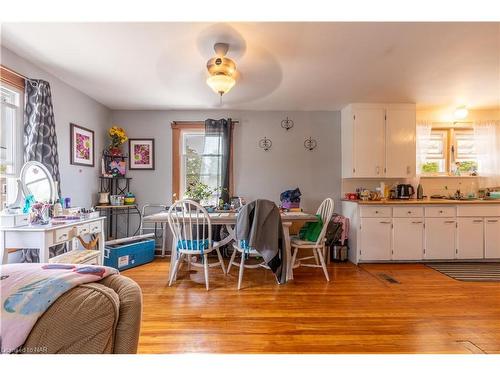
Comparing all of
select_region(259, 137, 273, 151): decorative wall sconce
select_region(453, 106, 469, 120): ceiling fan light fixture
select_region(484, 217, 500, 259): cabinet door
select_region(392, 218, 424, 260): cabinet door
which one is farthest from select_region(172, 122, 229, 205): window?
select_region(484, 217, 500, 259): cabinet door

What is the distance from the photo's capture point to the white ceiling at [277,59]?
204 cm

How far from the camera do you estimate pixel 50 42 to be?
2.22m

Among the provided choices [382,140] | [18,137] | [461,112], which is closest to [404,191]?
[382,140]

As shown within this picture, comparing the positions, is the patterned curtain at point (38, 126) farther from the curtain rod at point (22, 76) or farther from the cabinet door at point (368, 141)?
the cabinet door at point (368, 141)

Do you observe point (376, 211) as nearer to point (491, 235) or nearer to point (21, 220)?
point (491, 235)

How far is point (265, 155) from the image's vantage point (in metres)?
4.25

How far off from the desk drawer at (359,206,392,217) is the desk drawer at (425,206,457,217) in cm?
55

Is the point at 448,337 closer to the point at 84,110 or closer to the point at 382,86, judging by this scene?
the point at 382,86

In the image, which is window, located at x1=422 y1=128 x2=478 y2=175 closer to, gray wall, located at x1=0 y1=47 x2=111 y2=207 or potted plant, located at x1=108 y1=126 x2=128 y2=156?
potted plant, located at x1=108 y1=126 x2=128 y2=156

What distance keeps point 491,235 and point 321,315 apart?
10.6 ft

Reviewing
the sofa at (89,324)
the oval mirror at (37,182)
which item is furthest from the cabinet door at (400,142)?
the oval mirror at (37,182)

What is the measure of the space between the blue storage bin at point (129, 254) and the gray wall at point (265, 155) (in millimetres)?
839
